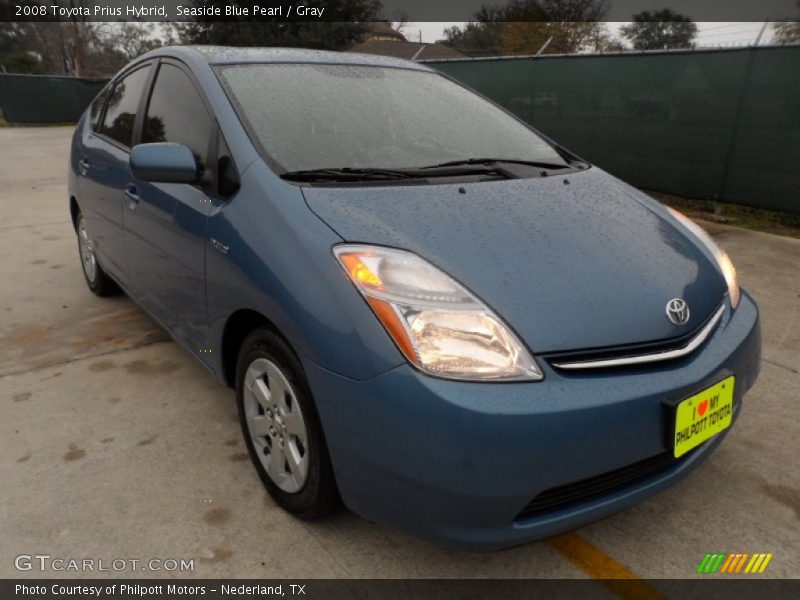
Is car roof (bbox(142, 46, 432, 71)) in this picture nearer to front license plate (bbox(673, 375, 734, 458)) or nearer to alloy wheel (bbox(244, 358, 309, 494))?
alloy wheel (bbox(244, 358, 309, 494))

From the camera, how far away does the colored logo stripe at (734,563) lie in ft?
6.05

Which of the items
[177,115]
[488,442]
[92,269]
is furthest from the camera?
[92,269]

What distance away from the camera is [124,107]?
330 centimetres

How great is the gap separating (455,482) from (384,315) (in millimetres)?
440

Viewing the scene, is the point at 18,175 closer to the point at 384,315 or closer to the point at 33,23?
the point at 384,315

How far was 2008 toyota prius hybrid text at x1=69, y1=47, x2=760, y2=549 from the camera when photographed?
150 centimetres

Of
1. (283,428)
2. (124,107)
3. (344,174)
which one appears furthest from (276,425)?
(124,107)

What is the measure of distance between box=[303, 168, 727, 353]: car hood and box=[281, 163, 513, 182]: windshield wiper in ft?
0.32

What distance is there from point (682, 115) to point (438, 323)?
21.3 feet

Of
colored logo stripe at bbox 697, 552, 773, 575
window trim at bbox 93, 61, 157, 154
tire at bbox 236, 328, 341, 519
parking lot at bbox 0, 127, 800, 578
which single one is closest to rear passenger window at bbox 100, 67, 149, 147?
window trim at bbox 93, 61, 157, 154

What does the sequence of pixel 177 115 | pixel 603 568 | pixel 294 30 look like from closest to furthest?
pixel 603 568
pixel 177 115
pixel 294 30

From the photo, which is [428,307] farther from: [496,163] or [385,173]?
[496,163]

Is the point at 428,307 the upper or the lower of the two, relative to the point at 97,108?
lower

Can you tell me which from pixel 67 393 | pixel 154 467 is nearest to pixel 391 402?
pixel 154 467
